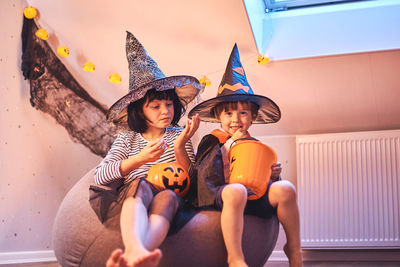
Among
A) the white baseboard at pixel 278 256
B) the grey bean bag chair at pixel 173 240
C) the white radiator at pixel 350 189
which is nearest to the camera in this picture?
the grey bean bag chair at pixel 173 240

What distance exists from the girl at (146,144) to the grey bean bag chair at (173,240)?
95mm

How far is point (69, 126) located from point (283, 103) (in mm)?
1329

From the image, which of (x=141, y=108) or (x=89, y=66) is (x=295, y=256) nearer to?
(x=141, y=108)

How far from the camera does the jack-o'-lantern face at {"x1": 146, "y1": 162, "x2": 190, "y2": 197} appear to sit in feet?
5.52

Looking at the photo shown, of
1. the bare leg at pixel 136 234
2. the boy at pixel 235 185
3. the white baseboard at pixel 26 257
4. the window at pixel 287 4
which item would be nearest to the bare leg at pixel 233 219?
the boy at pixel 235 185

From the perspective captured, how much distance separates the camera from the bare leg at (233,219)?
147cm

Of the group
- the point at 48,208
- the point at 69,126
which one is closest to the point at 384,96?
the point at 69,126

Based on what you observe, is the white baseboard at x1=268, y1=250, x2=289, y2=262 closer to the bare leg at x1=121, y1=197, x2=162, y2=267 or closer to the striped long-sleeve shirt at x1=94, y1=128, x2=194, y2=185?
the striped long-sleeve shirt at x1=94, y1=128, x2=194, y2=185

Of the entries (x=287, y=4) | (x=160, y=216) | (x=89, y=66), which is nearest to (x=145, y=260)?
(x=160, y=216)

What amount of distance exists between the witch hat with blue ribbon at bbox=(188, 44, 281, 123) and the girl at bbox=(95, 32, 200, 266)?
106 mm

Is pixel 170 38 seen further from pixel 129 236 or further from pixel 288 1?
pixel 129 236

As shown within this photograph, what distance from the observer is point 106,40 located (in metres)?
2.75

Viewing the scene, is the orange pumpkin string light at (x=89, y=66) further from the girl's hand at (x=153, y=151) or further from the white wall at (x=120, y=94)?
the girl's hand at (x=153, y=151)

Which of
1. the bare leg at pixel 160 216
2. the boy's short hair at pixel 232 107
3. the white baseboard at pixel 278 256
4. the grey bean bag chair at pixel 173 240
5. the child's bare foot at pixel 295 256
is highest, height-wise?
the boy's short hair at pixel 232 107
